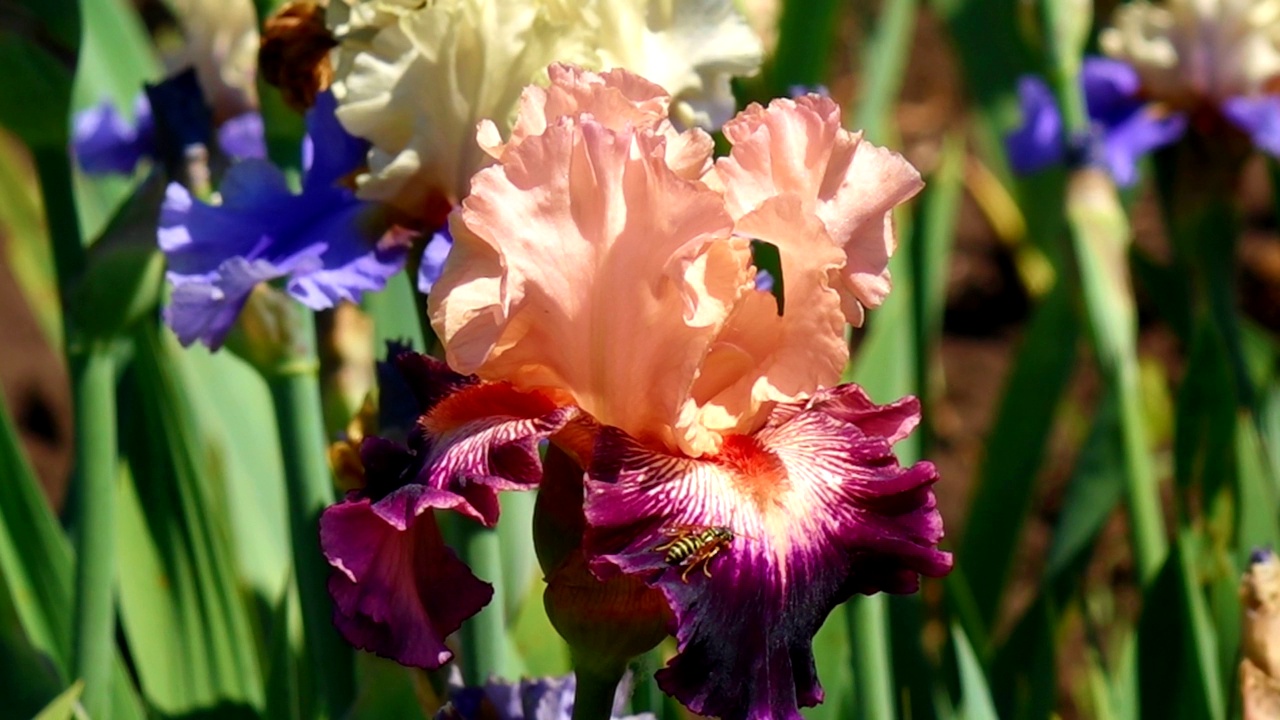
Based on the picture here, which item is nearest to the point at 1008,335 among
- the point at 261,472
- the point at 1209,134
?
the point at 1209,134

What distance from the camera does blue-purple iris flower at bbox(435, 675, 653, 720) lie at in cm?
75

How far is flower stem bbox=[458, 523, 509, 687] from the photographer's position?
2.57 feet

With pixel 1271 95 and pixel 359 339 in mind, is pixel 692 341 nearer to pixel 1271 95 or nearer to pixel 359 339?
pixel 359 339

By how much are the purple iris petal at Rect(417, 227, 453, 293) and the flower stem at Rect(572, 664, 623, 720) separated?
0.79 ft

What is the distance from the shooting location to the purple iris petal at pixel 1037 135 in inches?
60.4

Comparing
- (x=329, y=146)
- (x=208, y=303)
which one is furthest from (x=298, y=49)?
(x=208, y=303)

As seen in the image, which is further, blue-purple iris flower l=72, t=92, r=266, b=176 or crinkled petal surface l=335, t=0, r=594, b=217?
blue-purple iris flower l=72, t=92, r=266, b=176

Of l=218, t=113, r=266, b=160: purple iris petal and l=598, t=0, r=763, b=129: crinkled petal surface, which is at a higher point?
l=218, t=113, r=266, b=160: purple iris petal

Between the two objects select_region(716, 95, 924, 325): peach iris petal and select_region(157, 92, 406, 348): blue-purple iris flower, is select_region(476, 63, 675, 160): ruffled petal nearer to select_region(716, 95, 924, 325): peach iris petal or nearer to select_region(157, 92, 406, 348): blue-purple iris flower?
select_region(716, 95, 924, 325): peach iris petal

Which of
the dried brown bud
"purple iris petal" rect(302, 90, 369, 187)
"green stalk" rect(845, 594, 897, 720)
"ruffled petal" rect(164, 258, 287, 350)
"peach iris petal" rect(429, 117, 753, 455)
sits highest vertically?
the dried brown bud

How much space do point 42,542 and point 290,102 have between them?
0.43 m

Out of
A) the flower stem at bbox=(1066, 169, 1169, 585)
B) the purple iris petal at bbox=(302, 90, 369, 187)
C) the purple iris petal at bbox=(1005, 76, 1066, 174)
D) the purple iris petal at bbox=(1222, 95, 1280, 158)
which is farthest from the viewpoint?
the purple iris petal at bbox=(1005, 76, 1066, 174)

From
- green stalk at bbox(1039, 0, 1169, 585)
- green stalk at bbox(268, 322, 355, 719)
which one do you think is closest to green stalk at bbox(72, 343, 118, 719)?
green stalk at bbox(268, 322, 355, 719)

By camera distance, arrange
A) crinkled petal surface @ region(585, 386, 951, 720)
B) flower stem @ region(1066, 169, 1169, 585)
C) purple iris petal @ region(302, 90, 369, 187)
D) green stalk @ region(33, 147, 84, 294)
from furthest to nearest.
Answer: flower stem @ region(1066, 169, 1169, 585), green stalk @ region(33, 147, 84, 294), purple iris petal @ region(302, 90, 369, 187), crinkled petal surface @ region(585, 386, 951, 720)
